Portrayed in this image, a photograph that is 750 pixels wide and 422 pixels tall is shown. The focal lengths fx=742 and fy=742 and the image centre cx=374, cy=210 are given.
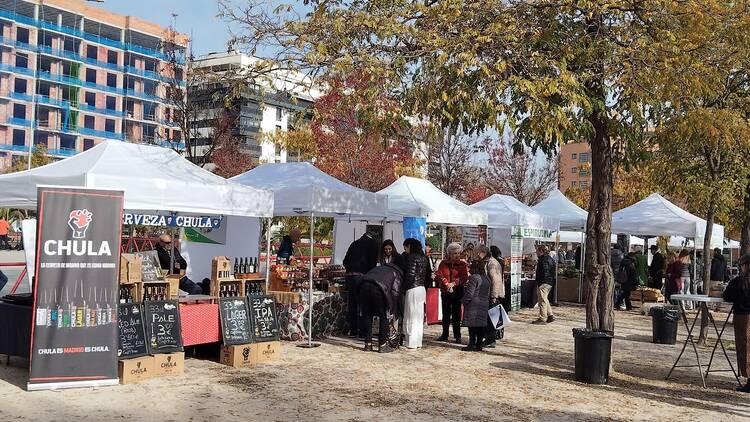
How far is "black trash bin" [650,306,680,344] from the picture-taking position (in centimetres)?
1328

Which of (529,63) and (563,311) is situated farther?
(563,311)

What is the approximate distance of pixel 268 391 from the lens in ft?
26.4

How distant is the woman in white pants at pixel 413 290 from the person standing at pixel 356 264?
3.33ft

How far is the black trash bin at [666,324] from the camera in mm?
13281

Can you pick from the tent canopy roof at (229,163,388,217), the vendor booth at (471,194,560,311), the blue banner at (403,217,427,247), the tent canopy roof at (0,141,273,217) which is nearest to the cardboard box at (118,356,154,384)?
the tent canopy roof at (0,141,273,217)

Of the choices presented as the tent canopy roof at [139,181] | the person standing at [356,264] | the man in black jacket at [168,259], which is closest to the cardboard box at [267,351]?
the tent canopy roof at [139,181]

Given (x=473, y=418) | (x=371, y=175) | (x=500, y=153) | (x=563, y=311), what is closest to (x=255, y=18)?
(x=473, y=418)

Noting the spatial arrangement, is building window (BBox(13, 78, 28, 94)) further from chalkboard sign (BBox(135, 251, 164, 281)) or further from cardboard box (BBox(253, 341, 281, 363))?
cardboard box (BBox(253, 341, 281, 363))

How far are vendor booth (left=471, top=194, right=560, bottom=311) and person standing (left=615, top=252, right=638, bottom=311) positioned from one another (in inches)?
79.2

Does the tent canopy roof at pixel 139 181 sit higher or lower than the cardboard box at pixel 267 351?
higher

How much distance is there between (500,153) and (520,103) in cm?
3384

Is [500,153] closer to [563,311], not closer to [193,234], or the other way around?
[563,311]

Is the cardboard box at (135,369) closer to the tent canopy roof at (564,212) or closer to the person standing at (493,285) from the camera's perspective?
the person standing at (493,285)

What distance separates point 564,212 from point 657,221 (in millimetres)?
2886
